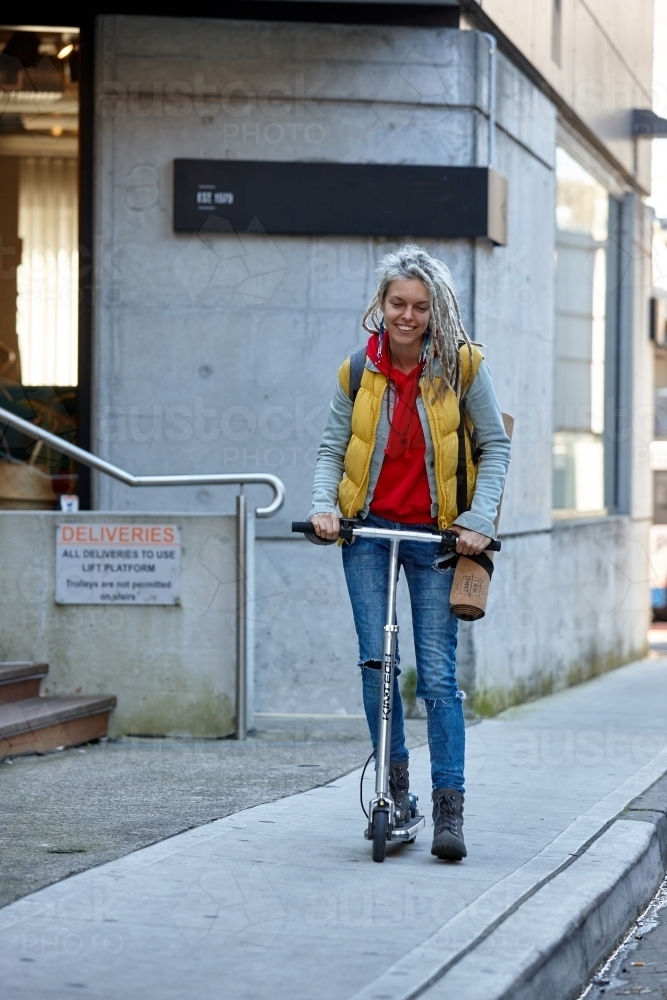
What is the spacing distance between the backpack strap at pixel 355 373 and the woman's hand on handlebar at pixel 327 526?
43 cm

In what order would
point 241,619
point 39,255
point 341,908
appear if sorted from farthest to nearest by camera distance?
point 39,255
point 241,619
point 341,908

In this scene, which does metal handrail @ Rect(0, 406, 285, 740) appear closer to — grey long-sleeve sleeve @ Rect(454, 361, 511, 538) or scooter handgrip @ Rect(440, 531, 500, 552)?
grey long-sleeve sleeve @ Rect(454, 361, 511, 538)

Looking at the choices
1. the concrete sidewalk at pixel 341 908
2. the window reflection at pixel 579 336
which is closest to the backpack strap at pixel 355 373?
the concrete sidewalk at pixel 341 908

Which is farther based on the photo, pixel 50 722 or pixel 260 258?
pixel 260 258

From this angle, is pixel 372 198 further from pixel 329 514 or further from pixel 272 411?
pixel 329 514

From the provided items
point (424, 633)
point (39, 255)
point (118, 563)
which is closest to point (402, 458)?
point (424, 633)

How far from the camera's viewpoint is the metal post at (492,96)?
818cm

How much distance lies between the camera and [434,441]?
4633 millimetres

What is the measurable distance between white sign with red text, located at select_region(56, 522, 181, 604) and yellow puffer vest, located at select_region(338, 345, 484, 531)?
2.65 meters

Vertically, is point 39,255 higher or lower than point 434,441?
higher

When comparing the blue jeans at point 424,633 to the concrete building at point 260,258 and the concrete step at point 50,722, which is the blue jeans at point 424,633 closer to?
the concrete step at point 50,722

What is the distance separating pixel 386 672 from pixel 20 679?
3.01 m

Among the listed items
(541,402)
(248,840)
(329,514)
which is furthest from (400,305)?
(541,402)

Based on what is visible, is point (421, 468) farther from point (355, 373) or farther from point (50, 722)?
point (50, 722)
